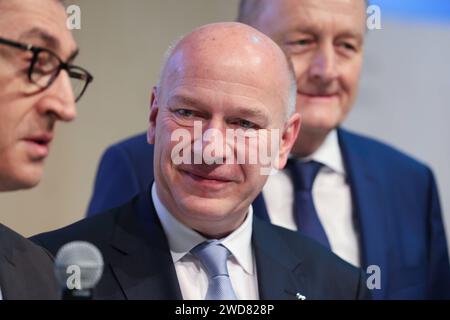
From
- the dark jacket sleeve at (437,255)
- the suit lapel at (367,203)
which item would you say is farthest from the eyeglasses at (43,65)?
the dark jacket sleeve at (437,255)

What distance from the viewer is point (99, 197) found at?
147cm

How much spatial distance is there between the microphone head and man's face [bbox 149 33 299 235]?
0.65ft

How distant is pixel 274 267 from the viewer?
138 centimetres

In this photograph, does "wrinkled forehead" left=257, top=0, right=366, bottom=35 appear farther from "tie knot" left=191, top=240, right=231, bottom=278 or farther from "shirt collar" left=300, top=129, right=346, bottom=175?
"tie knot" left=191, top=240, right=231, bottom=278

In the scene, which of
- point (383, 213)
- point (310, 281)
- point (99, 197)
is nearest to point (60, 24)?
point (99, 197)

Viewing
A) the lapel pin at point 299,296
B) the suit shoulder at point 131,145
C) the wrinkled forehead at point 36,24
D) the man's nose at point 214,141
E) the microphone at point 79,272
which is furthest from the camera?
the suit shoulder at point 131,145

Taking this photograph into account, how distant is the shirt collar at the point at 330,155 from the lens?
5.33 ft

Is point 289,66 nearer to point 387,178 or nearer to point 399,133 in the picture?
point 387,178

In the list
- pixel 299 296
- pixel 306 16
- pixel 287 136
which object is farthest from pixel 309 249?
pixel 306 16

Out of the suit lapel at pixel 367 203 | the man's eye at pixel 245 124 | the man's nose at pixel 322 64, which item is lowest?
the suit lapel at pixel 367 203

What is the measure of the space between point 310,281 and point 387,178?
1.18 feet

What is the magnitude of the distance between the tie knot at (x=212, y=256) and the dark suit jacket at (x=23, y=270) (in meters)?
0.24

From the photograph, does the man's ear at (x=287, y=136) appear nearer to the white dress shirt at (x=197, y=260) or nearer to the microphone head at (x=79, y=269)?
the white dress shirt at (x=197, y=260)

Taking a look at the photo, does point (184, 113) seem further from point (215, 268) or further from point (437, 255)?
point (437, 255)
